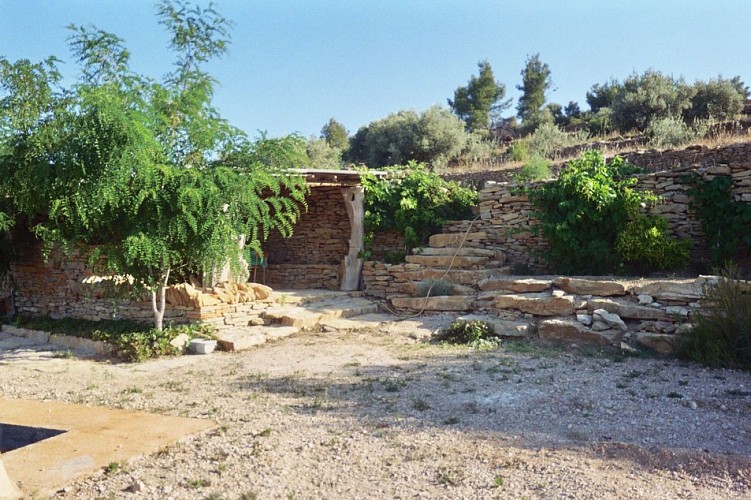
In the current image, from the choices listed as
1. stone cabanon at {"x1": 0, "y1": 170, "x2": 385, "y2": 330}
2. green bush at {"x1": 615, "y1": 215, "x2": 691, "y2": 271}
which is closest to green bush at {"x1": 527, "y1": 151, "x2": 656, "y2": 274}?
green bush at {"x1": 615, "y1": 215, "x2": 691, "y2": 271}

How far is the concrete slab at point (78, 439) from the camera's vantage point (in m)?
3.75

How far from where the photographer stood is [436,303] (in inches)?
379

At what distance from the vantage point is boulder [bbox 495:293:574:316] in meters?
7.93

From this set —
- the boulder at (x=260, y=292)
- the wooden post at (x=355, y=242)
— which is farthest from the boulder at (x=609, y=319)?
the wooden post at (x=355, y=242)

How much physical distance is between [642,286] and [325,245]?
7418 millimetres

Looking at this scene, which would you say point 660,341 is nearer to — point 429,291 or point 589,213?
point 589,213

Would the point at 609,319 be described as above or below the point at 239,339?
above

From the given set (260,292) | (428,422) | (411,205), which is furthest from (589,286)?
(260,292)

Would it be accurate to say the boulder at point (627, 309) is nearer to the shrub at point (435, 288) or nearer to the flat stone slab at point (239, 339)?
the shrub at point (435, 288)

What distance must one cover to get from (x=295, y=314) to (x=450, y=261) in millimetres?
3113

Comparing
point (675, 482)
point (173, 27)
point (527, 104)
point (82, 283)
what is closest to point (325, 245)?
point (82, 283)

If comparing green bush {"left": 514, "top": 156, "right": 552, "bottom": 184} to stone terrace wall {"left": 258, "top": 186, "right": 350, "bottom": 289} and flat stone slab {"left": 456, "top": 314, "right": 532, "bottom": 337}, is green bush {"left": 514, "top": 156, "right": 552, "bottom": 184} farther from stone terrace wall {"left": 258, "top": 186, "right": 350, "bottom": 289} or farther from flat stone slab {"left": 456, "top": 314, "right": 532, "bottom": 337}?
flat stone slab {"left": 456, "top": 314, "right": 532, "bottom": 337}

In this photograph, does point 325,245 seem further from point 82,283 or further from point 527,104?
point 527,104

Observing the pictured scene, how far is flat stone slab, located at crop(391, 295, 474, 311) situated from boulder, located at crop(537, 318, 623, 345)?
1.67 meters
